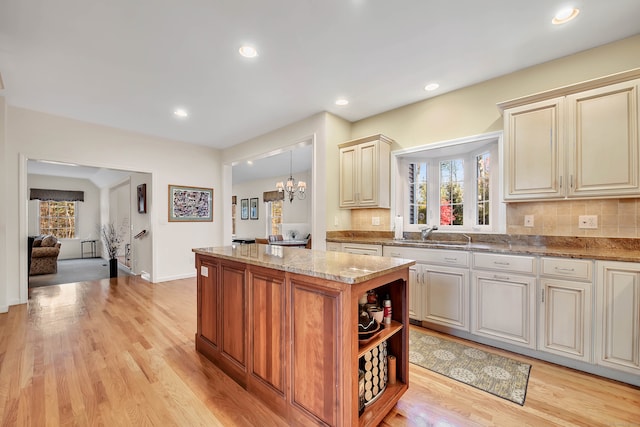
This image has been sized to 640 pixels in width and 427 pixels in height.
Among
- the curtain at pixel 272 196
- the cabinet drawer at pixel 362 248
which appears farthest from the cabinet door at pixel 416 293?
the curtain at pixel 272 196

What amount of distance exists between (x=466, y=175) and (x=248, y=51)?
111 inches

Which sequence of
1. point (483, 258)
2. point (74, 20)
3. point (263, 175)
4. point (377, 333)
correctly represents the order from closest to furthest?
point (377, 333), point (74, 20), point (483, 258), point (263, 175)

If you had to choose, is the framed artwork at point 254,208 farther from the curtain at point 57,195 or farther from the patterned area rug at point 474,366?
the patterned area rug at point 474,366

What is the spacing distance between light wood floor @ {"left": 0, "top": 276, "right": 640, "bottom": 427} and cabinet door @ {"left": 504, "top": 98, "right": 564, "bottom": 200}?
4.84 ft

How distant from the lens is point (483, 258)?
242 cm

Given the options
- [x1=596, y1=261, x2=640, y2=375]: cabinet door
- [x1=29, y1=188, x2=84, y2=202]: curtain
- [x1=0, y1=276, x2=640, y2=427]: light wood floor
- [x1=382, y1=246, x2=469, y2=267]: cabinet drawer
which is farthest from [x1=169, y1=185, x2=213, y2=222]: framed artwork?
[x1=29, y1=188, x2=84, y2=202]: curtain

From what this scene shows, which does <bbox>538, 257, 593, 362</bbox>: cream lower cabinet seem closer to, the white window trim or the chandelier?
the white window trim

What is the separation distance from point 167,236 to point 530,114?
222 inches

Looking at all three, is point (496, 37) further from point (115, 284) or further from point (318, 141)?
point (115, 284)

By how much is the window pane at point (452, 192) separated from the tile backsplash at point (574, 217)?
63cm

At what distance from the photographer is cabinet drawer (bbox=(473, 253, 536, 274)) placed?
7.23 feet

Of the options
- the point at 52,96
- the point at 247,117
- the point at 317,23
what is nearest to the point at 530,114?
the point at 317,23

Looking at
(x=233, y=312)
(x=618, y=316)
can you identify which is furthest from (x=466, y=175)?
(x=233, y=312)

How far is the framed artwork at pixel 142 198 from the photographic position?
522 cm
